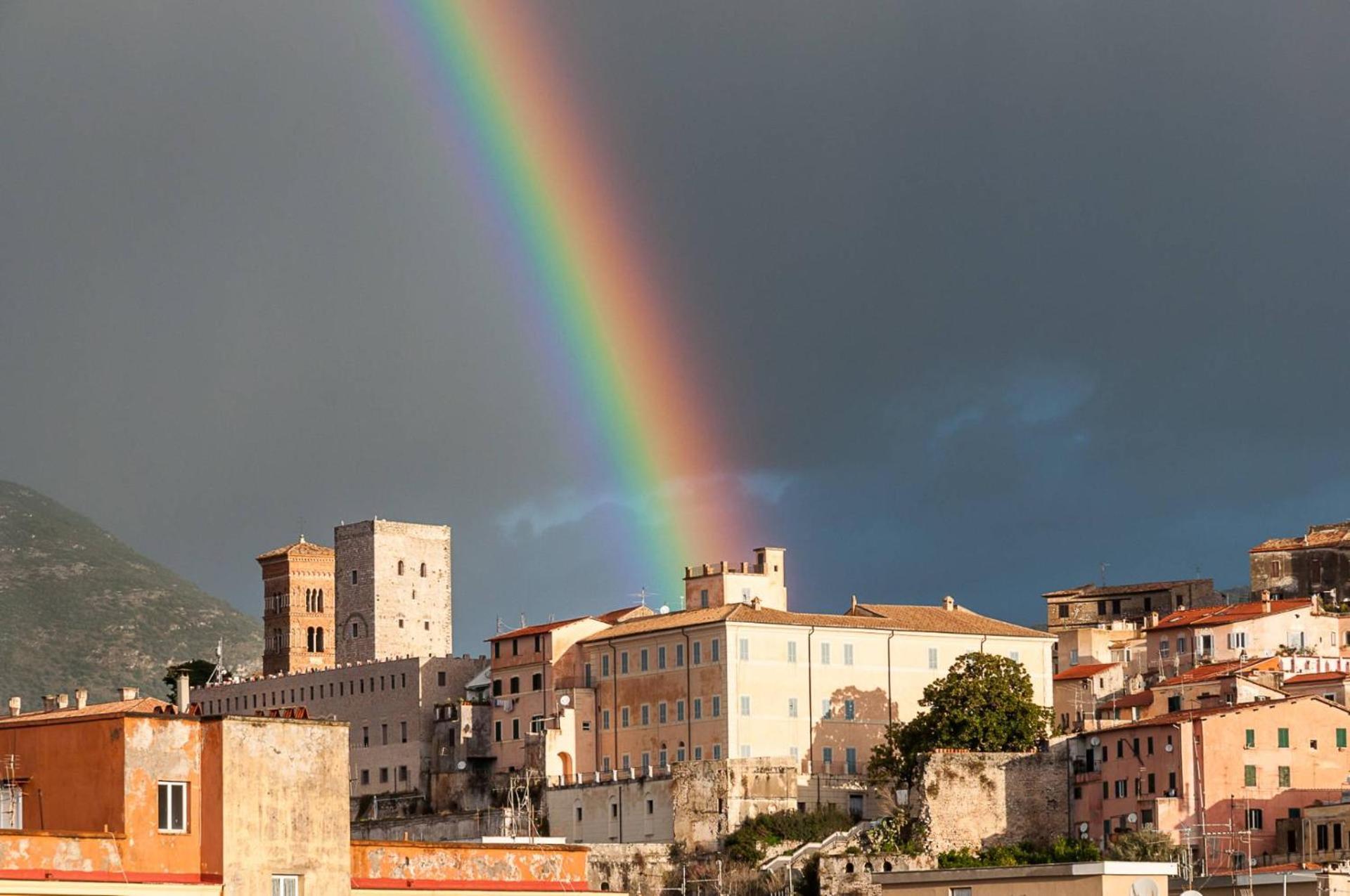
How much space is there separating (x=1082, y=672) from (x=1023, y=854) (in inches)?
1134

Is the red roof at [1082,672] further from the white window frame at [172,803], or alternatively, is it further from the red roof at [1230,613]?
the white window frame at [172,803]

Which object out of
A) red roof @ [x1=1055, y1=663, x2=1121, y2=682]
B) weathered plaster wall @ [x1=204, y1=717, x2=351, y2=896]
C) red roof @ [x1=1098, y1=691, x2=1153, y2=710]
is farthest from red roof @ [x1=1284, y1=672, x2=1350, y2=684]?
weathered plaster wall @ [x1=204, y1=717, x2=351, y2=896]

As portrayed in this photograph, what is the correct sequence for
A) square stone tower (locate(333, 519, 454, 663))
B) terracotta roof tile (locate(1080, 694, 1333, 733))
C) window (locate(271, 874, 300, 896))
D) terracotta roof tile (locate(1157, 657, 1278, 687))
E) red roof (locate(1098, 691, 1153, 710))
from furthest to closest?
square stone tower (locate(333, 519, 454, 663)) < red roof (locate(1098, 691, 1153, 710)) < terracotta roof tile (locate(1157, 657, 1278, 687)) < terracotta roof tile (locate(1080, 694, 1333, 733)) < window (locate(271, 874, 300, 896))

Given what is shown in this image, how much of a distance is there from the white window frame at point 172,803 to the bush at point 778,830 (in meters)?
56.9

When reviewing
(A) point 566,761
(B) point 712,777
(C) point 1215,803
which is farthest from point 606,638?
(C) point 1215,803

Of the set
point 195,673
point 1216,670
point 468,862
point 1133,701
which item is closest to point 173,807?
point 468,862

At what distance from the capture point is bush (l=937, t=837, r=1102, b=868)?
88.1 meters

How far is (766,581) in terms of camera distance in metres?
116

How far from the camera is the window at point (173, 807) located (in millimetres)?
40750

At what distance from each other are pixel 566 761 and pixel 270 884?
6918 centimetres

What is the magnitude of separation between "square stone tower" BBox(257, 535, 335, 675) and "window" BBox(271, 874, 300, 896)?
120767mm

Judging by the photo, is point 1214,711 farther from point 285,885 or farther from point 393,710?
point 285,885

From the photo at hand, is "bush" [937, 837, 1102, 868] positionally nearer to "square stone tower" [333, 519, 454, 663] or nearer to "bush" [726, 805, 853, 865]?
"bush" [726, 805, 853, 865]

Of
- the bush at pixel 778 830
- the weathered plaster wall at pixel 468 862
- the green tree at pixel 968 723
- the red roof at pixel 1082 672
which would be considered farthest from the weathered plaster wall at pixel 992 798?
the weathered plaster wall at pixel 468 862
